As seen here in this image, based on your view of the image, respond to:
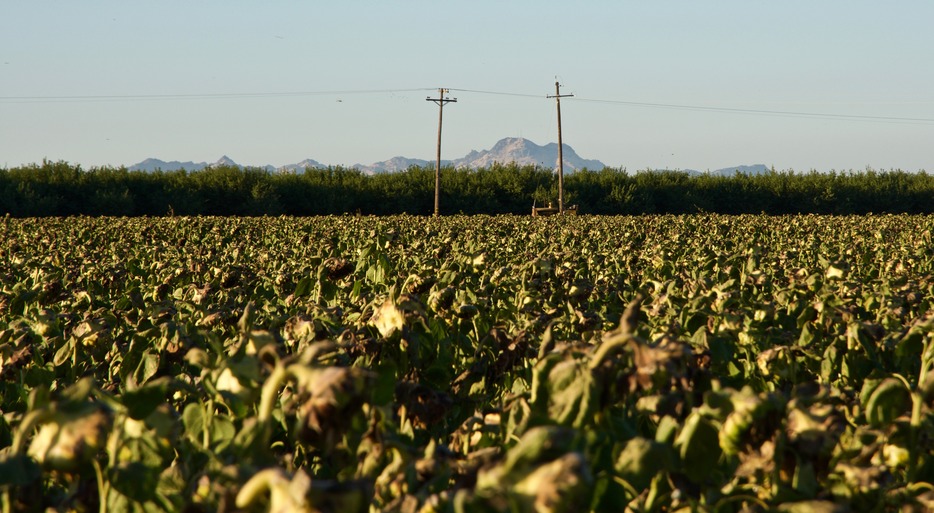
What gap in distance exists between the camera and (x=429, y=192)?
61.5 m

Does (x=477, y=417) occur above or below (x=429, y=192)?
below

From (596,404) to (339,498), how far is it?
23.3 inches

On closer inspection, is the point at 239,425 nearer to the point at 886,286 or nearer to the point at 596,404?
the point at 596,404

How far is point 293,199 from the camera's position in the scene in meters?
59.2

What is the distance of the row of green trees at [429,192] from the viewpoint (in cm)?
5372

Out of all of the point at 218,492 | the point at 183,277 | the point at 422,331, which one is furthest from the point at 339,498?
the point at 183,277

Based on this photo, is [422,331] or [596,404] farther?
[422,331]

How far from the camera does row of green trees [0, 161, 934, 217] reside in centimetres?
5372

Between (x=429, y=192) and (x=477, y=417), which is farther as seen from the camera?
(x=429, y=192)

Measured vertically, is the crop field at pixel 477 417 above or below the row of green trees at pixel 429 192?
below

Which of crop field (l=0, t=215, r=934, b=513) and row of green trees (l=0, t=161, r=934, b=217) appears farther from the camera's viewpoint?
row of green trees (l=0, t=161, r=934, b=217)

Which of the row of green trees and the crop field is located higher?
the row of green trees

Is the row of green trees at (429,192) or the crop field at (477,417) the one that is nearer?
the crop field at (477,417)

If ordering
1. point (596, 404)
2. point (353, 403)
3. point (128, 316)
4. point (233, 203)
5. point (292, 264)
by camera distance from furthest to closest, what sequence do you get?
point (233, 203) < point (292, 264) < point (128, 316) < point (596, 404) < point (353, 403)
